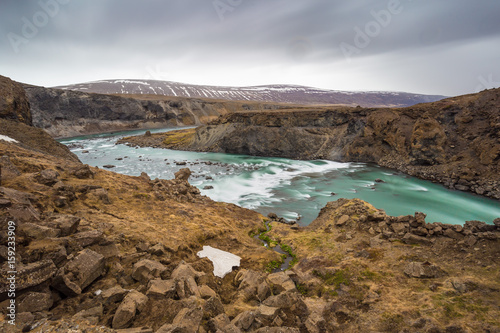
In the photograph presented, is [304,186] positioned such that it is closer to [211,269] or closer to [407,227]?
[407,227]

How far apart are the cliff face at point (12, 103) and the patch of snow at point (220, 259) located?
740 inches

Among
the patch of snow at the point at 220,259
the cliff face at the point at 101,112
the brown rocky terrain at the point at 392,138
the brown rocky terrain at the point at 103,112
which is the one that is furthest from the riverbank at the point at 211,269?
the cliff face at the point at 101,112

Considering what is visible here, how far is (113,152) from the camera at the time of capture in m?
46.1

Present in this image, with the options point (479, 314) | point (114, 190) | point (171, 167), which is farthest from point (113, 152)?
point (479, 314)

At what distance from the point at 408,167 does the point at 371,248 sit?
2748 centimetres

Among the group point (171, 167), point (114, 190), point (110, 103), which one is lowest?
point (171, 167)

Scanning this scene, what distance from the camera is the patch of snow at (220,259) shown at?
834 cm

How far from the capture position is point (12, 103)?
59.1 ft

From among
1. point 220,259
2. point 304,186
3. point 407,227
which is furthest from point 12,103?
point 407,227

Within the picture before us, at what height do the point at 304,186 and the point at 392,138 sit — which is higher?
the point at 392,138

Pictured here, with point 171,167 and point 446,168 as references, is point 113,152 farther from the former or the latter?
point 446,168

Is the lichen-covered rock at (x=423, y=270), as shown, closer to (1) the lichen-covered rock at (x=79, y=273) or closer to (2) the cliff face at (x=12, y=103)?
(1) the lichen-covered rock at (x=79, y=273)

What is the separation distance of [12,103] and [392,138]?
42.4 m

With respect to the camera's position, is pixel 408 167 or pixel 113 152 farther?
pixel 113 152
